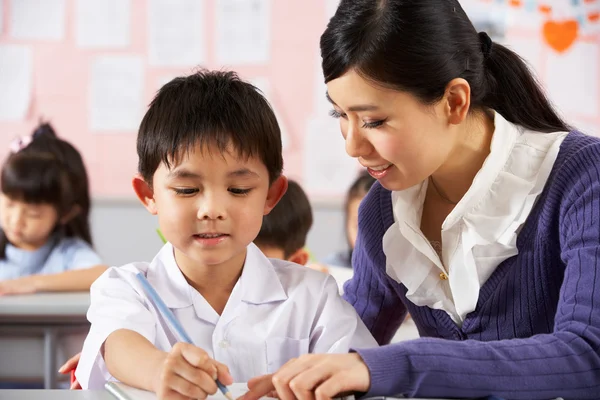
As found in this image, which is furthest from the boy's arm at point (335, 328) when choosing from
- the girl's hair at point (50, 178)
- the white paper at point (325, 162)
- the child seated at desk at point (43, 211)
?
the white paper at point (325, 162)

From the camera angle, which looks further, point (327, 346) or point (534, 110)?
point (534, 110)

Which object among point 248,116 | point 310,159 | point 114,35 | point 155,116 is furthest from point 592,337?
point 114,35

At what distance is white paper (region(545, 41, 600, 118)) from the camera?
144 inches

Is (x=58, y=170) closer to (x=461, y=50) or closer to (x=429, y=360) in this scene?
A: (x=461, y=50)

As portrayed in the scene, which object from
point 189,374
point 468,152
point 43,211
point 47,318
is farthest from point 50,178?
point 189,374

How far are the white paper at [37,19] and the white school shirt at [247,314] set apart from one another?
276cm

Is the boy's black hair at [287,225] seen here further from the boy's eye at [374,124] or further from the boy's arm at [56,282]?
the boy's eye at [374,124]

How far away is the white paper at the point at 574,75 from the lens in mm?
3666

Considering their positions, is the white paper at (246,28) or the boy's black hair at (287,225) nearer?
the boy's black hair at (287,225)

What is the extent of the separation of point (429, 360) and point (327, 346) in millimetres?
331

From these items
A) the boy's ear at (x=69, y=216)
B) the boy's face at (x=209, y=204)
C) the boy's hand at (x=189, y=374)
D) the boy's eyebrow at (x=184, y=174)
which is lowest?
the boy's ear at (x=69, y=216)

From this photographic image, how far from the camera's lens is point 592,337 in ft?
3.03

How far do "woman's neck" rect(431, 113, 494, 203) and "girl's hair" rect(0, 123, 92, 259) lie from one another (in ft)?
6.12

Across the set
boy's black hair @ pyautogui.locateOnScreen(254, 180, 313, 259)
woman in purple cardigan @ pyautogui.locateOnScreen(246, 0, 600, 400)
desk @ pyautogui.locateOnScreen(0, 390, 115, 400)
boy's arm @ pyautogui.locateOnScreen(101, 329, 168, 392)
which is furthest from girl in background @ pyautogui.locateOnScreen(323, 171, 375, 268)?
desk @ pyautogui.locateOnScreen(0, 390, 115, 400)
